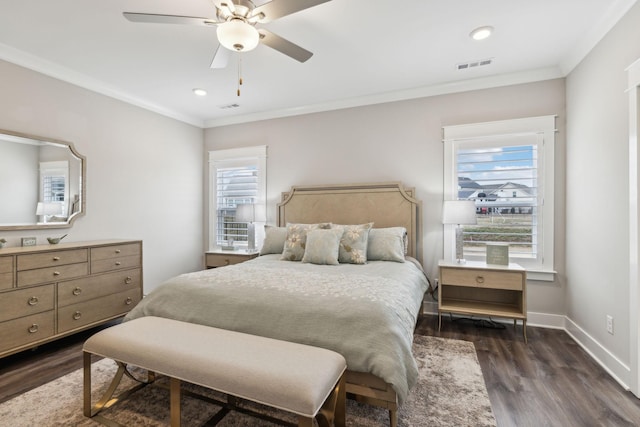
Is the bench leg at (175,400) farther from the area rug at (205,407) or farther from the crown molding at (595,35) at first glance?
the crown molding at (595,35)

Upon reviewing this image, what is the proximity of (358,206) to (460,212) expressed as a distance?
122cm

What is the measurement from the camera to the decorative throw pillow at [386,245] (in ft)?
10.3

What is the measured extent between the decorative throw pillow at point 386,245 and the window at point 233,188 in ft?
6.31

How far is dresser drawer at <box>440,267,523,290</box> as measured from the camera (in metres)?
2.91

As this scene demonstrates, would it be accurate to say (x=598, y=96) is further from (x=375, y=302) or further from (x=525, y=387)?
(x=375, y=302)

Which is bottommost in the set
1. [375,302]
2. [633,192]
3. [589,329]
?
[589,329]

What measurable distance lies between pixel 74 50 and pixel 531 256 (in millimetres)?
4992

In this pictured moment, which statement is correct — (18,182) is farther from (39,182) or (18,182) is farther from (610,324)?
(610,324)

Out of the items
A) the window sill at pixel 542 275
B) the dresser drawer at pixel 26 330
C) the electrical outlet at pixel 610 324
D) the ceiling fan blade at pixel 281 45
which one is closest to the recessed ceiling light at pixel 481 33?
the ceiling fan blade at pixel 281 45

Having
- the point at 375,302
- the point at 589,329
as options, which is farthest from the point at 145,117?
the point at 589,329

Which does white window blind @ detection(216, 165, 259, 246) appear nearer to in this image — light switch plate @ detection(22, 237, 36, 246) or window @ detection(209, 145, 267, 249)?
window @ detection(209, 145, 267, 249)

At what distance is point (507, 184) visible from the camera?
11.0ft

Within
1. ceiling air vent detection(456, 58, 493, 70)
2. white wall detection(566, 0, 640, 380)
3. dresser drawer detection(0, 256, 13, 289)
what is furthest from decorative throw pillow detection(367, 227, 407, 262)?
dresser drawer detection(0, 256, 13, 289)

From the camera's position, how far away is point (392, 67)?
3156 mm
